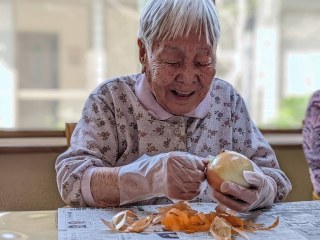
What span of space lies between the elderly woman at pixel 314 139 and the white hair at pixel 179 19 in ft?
2.41

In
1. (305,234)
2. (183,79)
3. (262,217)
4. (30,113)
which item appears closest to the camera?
(305,234)

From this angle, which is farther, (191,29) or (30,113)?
(30,113)

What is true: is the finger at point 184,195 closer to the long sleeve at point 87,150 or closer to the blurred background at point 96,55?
the long sleeve at point 87,150

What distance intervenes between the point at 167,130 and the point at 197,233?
A: 18.9 inches

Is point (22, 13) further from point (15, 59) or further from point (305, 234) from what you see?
point (305, 234)

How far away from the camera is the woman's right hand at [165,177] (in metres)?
1.24

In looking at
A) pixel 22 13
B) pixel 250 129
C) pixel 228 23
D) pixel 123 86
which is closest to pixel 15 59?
pixel 22 13

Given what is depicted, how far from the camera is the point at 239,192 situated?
1.27 m

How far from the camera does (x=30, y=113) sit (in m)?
2.90

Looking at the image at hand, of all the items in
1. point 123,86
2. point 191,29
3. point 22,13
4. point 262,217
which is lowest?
point 262,217

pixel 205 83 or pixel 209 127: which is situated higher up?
pixel 205 83

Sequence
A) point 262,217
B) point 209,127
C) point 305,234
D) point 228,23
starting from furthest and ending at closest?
point 228,23, point 209,127, point 262,217, point 305,234

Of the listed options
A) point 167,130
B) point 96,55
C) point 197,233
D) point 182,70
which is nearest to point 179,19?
point 182,70

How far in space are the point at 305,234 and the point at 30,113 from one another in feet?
6.62
